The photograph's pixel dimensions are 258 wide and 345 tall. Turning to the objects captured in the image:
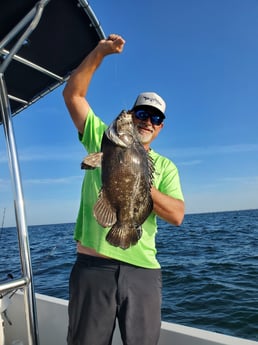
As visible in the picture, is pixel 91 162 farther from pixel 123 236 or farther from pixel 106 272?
pixel 106 272

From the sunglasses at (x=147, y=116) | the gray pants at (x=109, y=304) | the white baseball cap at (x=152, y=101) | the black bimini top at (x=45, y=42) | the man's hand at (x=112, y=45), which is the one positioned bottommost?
the gray pants at (x=109, y=304)

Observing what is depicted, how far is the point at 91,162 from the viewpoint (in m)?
1.74

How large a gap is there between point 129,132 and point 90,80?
1.85 ft

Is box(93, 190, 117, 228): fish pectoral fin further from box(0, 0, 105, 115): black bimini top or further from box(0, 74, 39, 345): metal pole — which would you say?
box(0, 0, 105, 115): black bimini top

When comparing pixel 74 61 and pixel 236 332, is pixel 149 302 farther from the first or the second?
pixel 236 332

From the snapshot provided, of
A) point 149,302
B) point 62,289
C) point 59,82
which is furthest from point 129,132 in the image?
point 62,289

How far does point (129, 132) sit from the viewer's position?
6.40 ft

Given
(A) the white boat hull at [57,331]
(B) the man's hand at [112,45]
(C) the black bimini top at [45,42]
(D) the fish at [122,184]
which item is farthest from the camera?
(A) the white boat hull at [57,331]

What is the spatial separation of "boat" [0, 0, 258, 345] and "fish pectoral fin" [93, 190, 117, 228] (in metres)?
0.90

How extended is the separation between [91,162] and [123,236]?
17.3 inches

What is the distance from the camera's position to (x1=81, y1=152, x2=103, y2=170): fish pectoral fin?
5.62 ft

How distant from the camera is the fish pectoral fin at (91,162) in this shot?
1.71 meters

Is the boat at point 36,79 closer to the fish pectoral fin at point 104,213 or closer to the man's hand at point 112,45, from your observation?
the man's hand at point 112,45

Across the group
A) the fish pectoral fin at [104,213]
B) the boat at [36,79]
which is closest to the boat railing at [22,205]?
the boat at [36,79]
